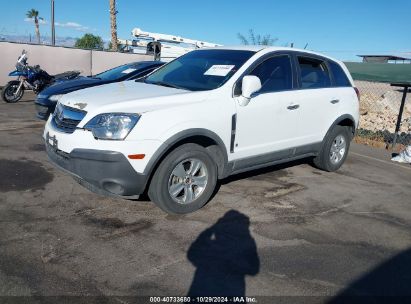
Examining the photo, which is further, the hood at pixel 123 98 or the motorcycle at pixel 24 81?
the motorcycle at pixel 24 81

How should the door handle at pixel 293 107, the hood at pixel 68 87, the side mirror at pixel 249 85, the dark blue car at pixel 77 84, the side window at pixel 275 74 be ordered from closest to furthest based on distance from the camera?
the side mirror at pixel 249 85 → the side window at pixel 275 74 → the door handle at pixel 293 107 → the dark blue car at pixel 77 84 → the hood at pixel 68 87

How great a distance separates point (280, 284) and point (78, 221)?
6.82 feet

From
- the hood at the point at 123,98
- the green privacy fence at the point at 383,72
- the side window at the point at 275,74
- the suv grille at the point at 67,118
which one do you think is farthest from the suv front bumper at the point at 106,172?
the green privacy fence at the point at 383,72

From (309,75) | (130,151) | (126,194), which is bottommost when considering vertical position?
(126,194)

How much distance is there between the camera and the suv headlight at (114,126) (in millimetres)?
3707

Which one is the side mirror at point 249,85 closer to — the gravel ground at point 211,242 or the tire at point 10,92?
the gravel ground at point 211,242

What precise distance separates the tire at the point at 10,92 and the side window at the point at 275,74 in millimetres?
9280

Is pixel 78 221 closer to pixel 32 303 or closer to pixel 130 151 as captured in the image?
pixel 130 151

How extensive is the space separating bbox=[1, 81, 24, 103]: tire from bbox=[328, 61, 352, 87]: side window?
373 inches

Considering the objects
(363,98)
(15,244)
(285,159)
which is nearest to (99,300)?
(15,244)

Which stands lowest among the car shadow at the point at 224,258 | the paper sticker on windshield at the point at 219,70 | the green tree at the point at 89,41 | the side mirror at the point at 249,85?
the car shadow at the point at 224,258

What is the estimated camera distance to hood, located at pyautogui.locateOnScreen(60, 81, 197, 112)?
12.5 ft

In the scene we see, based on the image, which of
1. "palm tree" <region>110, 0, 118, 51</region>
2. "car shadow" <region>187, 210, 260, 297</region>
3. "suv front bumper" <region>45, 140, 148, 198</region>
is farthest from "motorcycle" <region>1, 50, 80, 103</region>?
"palm tree" <region>110, 0, 118, 51</region>

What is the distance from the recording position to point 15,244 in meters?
3.43
